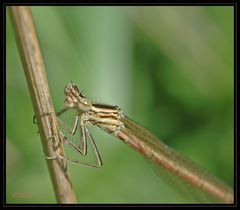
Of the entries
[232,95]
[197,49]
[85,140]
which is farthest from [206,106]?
[85,140]

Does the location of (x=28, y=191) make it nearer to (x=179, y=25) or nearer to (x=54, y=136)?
Answer: (x=54, y=136)

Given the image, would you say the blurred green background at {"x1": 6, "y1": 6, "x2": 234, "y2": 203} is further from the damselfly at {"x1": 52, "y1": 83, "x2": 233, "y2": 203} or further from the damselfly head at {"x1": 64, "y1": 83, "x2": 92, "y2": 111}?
the damselfly head at {"x1": 64, "y1": 83, "x2": 92, "y2": 111}

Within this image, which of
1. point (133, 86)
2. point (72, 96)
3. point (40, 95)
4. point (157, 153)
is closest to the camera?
point (40, 95)

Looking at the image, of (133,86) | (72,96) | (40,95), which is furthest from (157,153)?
(40,95)

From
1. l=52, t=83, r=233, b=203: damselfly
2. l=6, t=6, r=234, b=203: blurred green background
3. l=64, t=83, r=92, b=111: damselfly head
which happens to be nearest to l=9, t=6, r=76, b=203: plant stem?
l=64, t=83, r=92, b=111: damselfly head

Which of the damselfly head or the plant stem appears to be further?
the damselfly head

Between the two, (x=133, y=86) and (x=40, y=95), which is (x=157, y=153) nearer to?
(x=133, y=86)
